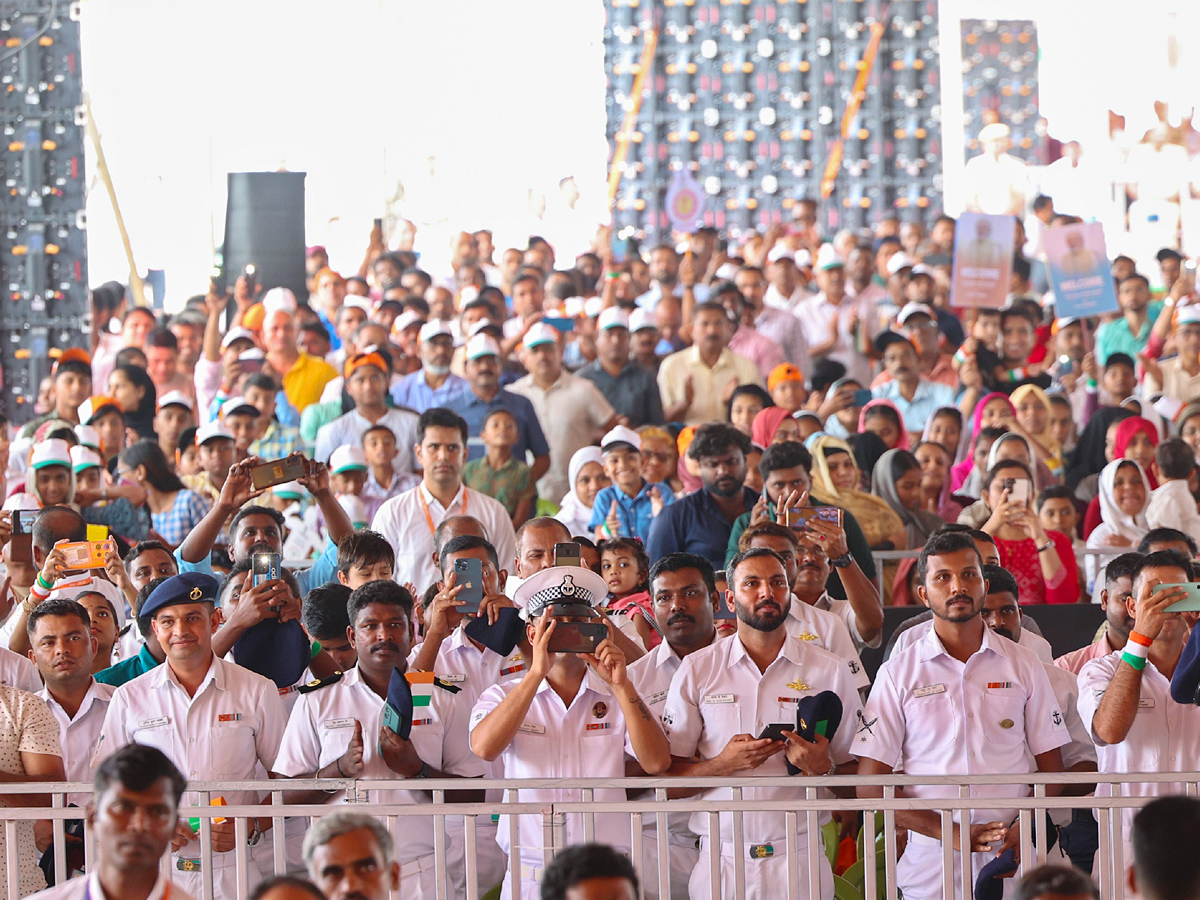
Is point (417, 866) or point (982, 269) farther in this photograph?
point (982, 269)

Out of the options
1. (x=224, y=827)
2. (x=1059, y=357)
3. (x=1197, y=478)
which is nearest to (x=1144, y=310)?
(x=1059, y=357)

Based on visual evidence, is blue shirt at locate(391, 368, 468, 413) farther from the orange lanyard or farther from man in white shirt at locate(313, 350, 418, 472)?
the orange lanyard

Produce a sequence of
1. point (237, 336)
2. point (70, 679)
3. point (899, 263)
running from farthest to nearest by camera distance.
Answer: point (899, 263)
point (237, 336)
point (70, 679)

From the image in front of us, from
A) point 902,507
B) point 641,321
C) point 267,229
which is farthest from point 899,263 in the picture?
point 902,507

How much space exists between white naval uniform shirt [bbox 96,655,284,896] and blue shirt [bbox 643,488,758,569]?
2344 mm

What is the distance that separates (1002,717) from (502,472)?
14.2ft

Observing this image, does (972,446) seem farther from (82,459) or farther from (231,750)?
(231,750)

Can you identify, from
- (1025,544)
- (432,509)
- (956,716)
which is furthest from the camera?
(432,509)

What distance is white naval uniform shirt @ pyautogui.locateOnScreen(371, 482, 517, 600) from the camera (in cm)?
809

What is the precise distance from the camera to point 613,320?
11.4m

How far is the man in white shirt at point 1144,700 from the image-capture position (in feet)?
18.2

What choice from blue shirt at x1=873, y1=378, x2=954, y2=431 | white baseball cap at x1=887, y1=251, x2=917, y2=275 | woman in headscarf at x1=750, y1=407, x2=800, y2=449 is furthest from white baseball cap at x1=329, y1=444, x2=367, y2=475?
white baseball cap at x1=887, y1=251, x2=917, y2=275

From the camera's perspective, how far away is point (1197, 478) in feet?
33.1

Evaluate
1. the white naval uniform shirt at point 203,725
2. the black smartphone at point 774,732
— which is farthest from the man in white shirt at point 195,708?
the black smartphone at point 774,732
